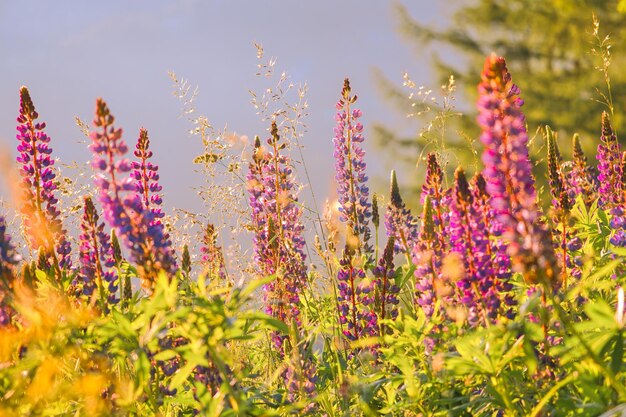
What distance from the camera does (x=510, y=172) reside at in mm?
2338

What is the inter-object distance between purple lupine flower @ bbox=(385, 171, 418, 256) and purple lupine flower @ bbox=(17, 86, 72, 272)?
1806mm

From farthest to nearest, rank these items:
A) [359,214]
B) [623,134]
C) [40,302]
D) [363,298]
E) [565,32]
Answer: [565,32], [623,134], [359,214], [363,298], [40,302]

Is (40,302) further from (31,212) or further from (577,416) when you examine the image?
(577,416)

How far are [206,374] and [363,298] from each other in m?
1.85

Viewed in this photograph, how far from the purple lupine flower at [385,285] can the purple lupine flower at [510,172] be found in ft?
5.65

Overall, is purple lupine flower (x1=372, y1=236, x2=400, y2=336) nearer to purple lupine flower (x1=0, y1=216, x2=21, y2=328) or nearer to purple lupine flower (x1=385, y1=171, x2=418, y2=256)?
purple lupine flower (x1=385, y1=171, x2=418, y2=256)

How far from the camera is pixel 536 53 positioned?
3095 centimetres

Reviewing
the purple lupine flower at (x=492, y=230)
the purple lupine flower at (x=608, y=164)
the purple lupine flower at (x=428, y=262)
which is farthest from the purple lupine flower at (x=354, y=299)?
the purple lupine flower at (x=608, y=164)

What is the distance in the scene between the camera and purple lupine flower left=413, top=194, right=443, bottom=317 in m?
3.32

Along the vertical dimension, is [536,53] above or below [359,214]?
above

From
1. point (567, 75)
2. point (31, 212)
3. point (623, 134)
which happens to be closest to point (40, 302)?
point (31, 212)

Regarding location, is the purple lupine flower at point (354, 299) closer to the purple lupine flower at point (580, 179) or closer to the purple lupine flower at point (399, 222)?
the purple lupine flower at point (399, 222)

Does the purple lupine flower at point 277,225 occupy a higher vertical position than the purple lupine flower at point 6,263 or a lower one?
higher

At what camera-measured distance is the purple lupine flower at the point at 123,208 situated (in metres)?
2.55
